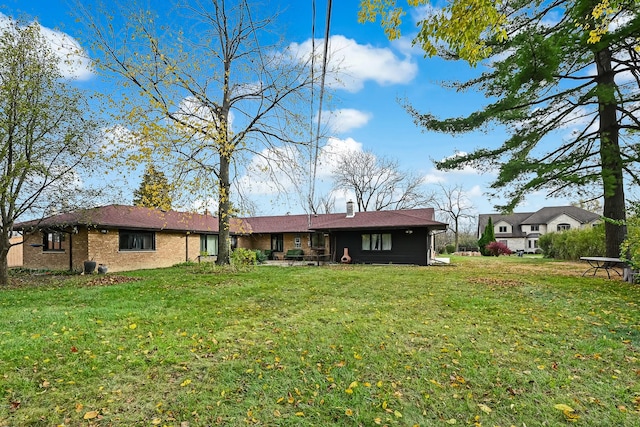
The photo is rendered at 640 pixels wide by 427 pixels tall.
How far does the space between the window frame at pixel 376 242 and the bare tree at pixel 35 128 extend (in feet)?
48.0

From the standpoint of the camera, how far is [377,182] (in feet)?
125

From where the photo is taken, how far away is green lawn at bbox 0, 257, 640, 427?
309 centimetres

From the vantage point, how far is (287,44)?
1417 cm

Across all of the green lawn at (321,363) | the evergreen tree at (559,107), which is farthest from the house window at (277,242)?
the green lawn at (321,363)

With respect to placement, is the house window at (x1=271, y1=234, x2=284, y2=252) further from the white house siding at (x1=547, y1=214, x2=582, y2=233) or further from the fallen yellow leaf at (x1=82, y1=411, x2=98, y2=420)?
the white house siding at (x1=547, y1=214, x2=582, y2=233)

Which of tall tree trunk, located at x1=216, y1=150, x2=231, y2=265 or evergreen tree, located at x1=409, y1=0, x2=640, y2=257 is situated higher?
evergreen tree, located at x1=409, y1=0, x2=640, y2=257

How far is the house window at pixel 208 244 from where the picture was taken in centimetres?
2270

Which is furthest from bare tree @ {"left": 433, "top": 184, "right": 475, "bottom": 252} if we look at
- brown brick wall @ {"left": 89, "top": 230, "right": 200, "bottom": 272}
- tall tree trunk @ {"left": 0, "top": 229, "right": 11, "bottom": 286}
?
tall tree trunk @ {"left": 0, "top": 229, "right": 11, "bottom": 286}

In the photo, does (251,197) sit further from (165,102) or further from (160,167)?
(165,102)

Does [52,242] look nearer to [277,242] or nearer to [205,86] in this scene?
[205,86]

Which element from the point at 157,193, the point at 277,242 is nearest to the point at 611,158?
the point at 157,193

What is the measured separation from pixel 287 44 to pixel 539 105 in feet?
34.8

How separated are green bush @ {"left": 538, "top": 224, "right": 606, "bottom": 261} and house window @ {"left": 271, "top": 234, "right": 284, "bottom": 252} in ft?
62.7

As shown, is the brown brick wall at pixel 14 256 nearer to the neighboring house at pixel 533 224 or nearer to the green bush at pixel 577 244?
the green bush at pixel 577 244
